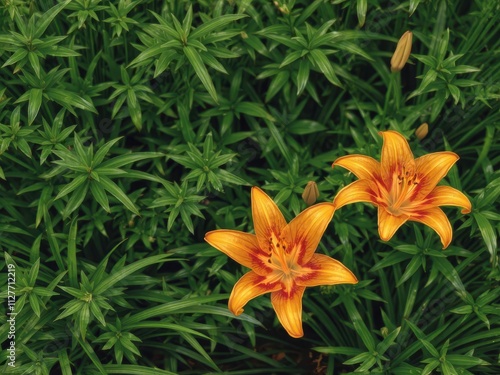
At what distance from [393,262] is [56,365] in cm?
148

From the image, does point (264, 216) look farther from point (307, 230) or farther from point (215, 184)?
point (215, 184)

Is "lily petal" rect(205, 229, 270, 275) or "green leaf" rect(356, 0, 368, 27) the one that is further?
"green leaf" rect(356, 0, 368, 27)

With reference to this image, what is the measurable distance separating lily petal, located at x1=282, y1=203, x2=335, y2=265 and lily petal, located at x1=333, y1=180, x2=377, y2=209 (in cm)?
3

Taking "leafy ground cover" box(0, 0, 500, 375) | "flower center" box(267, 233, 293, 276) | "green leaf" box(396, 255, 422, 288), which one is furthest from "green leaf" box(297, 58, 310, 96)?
"green leaf" box(396, 255, 422, 288)

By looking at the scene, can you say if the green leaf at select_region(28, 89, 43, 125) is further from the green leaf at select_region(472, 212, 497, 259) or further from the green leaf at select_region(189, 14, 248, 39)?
the green leaf at select_region(472, 212, 497, 259)

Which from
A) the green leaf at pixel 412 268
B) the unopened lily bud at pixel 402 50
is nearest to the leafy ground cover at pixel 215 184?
the green leaf at pixel 412 268

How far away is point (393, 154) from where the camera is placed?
239 centimetres

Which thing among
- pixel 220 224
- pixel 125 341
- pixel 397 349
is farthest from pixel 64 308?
pixel 397 349

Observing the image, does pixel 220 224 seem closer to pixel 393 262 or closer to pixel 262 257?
pixel 262 257

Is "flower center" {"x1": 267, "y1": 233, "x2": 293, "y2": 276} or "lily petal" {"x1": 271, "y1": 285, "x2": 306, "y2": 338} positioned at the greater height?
"flower center" {"x1": 267, "y1": 233, "x2": 293, "y2": 276}

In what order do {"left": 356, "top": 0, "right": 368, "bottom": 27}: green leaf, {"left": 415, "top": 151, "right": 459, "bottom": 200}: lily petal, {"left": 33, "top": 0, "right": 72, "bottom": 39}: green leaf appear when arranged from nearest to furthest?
{"left": 415, "top": 151, "right": 459, "bottom": 200}: lily petal → {"left": 33, "top": 0, "right": 72, "bottom": 39}: green leaf → {"left": 356, "top": 0, "right": 368, "bottom": 27}: green leaf

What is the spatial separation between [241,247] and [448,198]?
0.76 m

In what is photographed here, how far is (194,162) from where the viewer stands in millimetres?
2645

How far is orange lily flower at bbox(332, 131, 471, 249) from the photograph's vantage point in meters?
2.27
